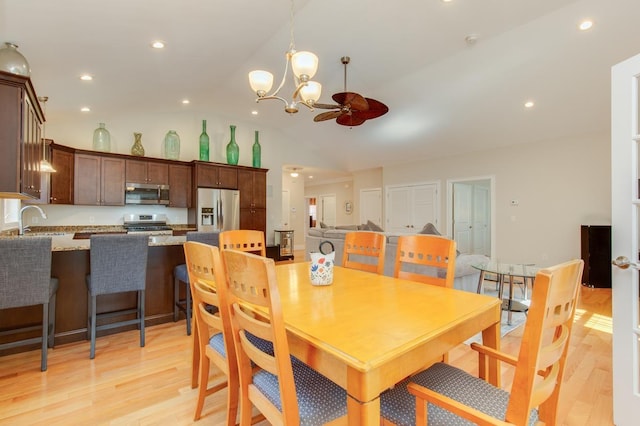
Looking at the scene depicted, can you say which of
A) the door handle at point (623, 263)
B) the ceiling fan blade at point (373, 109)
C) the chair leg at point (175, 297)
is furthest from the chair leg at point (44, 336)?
the door handle at point (623, 263)

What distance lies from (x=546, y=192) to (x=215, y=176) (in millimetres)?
6160

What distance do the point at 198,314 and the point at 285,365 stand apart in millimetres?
862

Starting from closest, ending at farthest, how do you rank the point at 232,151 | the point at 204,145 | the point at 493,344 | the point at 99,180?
the point at 493,344, the point at 99,180, the point at 204,145, the point at 232,151

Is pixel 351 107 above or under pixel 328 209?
above

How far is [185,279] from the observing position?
2.86 meters

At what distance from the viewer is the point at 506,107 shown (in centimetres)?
486

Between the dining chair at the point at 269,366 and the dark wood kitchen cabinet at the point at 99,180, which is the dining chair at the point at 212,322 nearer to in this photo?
the dining chair at the point at 269,366

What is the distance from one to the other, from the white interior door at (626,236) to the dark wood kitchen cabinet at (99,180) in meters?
5.91

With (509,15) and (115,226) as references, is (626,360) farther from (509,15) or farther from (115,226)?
(115,226)

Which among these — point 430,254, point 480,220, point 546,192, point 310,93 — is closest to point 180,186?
point 310,93

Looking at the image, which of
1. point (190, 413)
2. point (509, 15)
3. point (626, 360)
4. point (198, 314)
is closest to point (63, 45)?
point (198, 314)

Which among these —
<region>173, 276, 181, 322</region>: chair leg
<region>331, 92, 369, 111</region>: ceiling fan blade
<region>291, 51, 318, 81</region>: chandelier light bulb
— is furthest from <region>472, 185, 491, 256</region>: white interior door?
<region>173, 276, 181, 322</region>: chair leg

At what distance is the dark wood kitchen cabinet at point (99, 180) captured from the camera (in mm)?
4633

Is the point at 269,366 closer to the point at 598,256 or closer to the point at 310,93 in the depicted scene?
the point at 310,93
